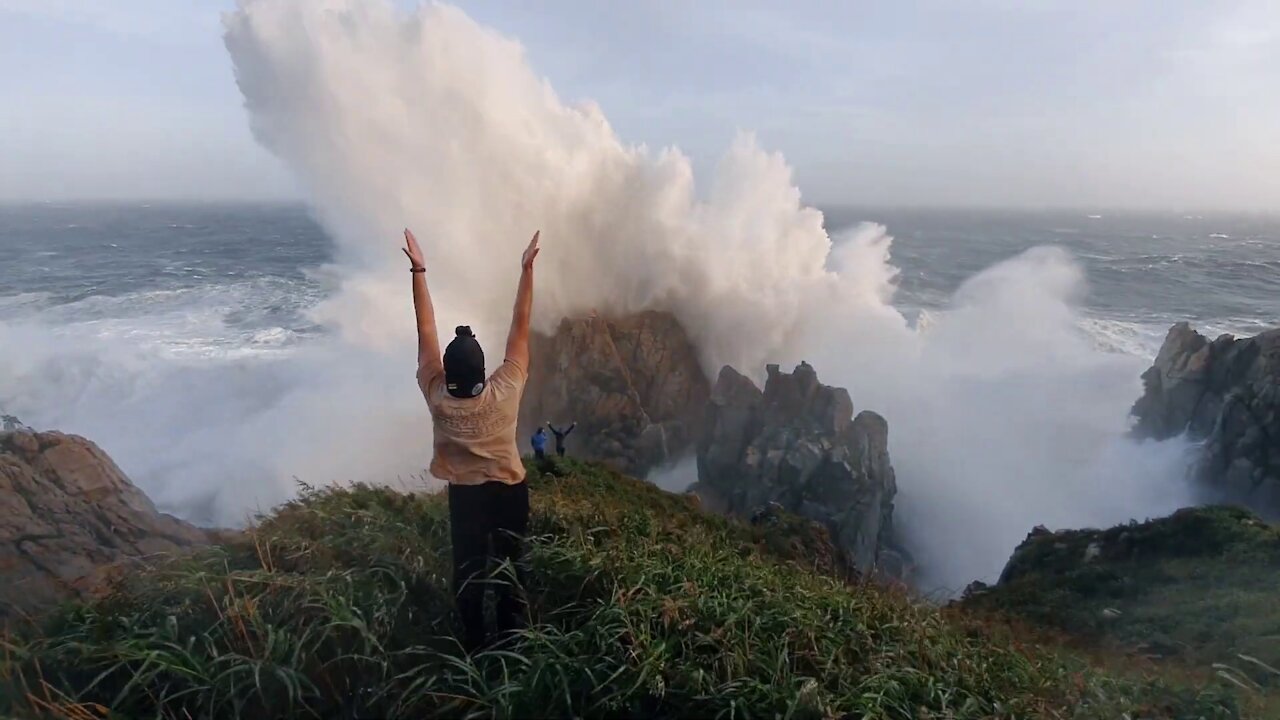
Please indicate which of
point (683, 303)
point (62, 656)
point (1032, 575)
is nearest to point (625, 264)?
point (683, 303)

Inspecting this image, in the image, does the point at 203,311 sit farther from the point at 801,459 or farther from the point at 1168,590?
the point at 1168,590

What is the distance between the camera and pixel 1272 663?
495 centimetres

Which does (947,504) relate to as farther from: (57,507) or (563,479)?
(57,507)

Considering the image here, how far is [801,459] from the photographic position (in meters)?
15.4

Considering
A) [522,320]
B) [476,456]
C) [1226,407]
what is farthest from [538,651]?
[1226,407]

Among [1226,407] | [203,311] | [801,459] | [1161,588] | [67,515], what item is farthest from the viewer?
[203,311]

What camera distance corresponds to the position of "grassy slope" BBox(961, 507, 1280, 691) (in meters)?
6.17

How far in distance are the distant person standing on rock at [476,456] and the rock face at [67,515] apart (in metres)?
2.87

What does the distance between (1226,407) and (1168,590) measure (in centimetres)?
860

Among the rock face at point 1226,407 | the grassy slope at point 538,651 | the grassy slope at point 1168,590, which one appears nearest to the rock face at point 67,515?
the grassy slope at point 538,651

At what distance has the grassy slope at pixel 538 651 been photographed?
8.72 feet

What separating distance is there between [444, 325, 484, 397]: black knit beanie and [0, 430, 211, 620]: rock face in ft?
10.0

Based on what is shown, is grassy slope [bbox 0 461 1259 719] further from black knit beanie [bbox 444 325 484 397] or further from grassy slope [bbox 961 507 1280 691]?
grassy slope [bbox 961 507 1280 691]

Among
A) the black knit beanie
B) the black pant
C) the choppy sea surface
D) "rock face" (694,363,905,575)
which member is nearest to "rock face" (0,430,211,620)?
the black pant
